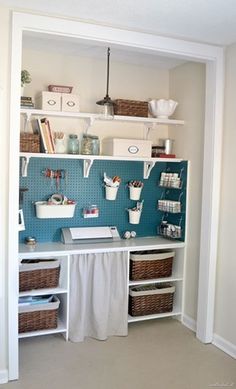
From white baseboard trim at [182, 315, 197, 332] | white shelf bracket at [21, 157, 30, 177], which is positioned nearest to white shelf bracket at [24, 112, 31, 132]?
white shelf bracket at [21, 157, 30, 177]

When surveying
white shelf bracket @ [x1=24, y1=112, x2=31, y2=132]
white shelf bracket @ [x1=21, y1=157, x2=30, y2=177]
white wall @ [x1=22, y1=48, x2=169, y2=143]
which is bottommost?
white shelf bracket @ [x1=21, y1=157, x2=30, y2=177]

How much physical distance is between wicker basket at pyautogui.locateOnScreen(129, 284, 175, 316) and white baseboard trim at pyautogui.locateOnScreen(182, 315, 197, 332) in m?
0.15

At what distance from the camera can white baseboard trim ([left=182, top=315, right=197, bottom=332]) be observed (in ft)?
11.5

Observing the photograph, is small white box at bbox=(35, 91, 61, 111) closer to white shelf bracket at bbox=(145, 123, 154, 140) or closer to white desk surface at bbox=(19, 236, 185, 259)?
white shelf bracket at bbox=(145, 123, 154, 140)

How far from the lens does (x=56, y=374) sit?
2766 millimetres

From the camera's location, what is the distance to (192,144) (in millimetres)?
3547

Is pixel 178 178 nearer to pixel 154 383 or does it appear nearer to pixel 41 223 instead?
pixel 41 223

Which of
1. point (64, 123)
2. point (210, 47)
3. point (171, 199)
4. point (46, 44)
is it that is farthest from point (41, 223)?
point (210, 47)

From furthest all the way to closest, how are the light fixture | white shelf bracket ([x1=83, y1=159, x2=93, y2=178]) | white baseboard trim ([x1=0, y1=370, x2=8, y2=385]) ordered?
white shelf bracket ([x1=83, y1=159, x2=93, y2=178]) < the light fixture < white baseboard trim ([x1=0, y1=370, x2=8, y2=385])

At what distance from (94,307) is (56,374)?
65 cm

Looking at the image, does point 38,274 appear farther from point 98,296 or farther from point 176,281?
point 176,281

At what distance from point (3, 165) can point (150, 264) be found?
5.25 ft

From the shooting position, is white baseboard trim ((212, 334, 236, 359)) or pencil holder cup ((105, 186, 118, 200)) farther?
pencil holder cup ((105, 186, 118, 200))

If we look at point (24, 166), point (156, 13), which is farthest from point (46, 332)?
point (156, 13)
